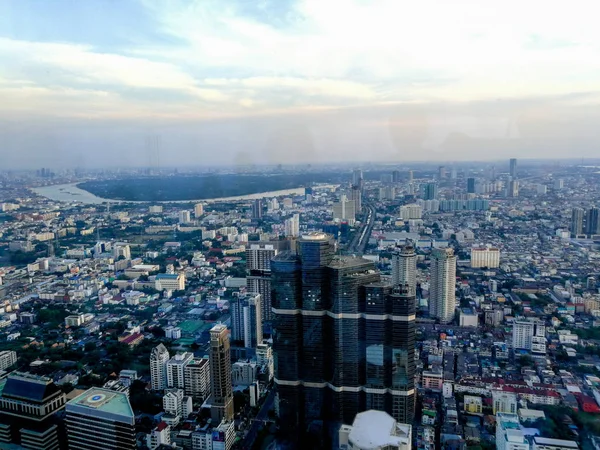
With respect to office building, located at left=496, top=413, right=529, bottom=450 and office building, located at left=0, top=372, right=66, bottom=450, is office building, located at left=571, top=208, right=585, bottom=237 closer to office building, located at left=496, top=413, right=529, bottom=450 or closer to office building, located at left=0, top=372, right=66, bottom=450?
office building, located at left=496, top=413, right=529, bottom=450

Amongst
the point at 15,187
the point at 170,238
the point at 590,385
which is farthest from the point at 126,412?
the point at 170,238

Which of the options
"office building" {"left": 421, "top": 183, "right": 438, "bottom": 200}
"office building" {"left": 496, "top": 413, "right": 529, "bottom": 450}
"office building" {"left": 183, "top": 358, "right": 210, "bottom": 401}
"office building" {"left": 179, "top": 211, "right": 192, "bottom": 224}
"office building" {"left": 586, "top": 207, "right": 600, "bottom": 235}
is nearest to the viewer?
"office building" {"left": 496, "top": 413, "right": 529, "bottom": 450}

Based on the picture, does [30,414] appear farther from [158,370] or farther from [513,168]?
[513,168]

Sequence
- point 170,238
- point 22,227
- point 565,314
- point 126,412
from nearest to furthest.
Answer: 1. point 126,412
2. point 565,314
3. point 22,227
4. point 170,238

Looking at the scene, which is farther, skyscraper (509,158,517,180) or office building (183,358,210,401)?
skyscraper (509,158,517,180)

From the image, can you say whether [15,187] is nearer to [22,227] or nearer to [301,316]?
[22,227]

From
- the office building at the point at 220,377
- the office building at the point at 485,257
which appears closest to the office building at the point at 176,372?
the office building at the point at 220,377

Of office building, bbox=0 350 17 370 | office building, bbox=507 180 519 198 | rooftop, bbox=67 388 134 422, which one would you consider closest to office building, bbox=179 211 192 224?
office building, bbox=0 350 17 370

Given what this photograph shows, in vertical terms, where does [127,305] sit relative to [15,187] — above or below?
below
